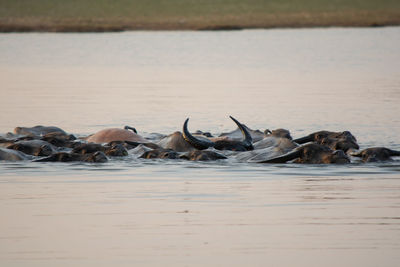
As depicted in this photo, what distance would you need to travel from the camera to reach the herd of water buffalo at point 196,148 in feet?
52.3

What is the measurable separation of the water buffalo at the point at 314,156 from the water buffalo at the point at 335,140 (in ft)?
3.40

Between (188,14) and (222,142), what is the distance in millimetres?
82742

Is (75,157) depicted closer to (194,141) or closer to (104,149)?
(104,149)

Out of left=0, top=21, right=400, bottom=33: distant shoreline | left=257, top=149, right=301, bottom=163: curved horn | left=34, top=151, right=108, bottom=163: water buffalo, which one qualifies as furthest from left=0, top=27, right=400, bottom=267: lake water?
left=0, top=21, right=400, bottom=33: distant shoreline

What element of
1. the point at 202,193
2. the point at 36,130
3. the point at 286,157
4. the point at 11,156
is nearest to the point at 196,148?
the point at 286,157

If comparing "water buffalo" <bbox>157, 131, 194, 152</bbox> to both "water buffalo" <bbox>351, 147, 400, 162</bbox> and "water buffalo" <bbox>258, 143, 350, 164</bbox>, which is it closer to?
"water buffalo" <bbox>258, 143, 350, 164</bbox>

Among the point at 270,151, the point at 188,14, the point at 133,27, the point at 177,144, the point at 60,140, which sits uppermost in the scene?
the point at 270,151

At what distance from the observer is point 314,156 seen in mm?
15891

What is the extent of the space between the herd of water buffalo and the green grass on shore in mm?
71841

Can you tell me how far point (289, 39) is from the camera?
77.7 meters

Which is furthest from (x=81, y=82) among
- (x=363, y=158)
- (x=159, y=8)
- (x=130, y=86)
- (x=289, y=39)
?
(x=159, y=8)

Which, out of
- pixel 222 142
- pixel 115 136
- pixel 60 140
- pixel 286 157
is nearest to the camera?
pixel 286 157

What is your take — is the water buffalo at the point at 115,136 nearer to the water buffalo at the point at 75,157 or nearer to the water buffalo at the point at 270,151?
the water buffalo at the point at 75,157

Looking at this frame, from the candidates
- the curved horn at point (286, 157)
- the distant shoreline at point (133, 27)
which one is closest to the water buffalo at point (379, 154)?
Answer: the curved horn at point (286, 157)
